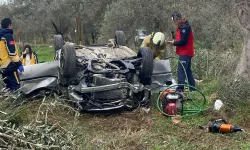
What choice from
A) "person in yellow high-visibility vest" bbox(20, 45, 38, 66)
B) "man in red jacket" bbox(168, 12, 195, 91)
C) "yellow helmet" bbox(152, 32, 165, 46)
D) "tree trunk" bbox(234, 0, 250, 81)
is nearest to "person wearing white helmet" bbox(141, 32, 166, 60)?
"yellow helmet" bbox(152, 32, 165, 46)

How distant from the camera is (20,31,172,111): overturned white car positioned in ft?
21.3

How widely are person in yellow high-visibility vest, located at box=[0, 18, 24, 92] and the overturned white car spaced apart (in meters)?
0.38

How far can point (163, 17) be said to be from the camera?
16.3m

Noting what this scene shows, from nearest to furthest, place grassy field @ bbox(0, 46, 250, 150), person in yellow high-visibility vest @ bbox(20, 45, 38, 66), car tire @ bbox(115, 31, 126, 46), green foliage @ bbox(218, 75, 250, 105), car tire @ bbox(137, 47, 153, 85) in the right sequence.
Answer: grassy field @ bbox(0, 46, 250, 150), green foliage @ bbox(218, 75, 250, 105), car tire @ bbox(137, 47, 153, 85), car tire @ bbox(115, 31, 126, 46), person in yellow high-visibility vest @ bbox(20, 45, 38, 66)

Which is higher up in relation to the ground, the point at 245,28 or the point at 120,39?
the point at 245,28

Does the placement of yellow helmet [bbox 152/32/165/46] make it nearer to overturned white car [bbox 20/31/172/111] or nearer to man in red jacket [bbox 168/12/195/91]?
man in red jacket [bbox 168/12/195/91]

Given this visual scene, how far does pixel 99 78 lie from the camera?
6.44 m

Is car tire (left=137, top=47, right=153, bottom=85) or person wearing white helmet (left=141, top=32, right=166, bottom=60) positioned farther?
person wearing white helmet (left=141, top=32, right=166, bottom=60)

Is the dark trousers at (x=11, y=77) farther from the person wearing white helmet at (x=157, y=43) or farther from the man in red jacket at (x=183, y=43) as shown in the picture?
the man in red jacket at (x=183, y=43)

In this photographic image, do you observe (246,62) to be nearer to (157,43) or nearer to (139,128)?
(157,43)

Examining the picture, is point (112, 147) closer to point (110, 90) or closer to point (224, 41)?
point (110, 90)

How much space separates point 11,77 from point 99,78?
95.4 inches

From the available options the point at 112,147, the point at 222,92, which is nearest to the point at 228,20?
the point at 222,92

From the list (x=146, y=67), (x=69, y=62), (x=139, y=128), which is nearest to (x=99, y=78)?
(x=69, y=62)
